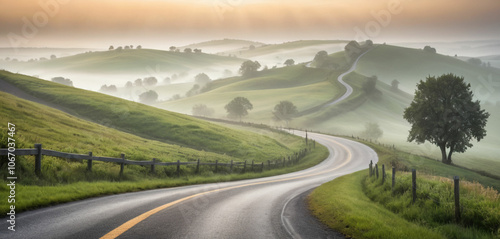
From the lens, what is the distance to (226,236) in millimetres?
8727

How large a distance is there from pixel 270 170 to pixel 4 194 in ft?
99.2

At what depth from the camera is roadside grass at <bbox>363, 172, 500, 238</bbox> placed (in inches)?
407

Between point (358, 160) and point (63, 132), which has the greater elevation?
point (63, 132)

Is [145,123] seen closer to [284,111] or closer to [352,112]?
[284,111]

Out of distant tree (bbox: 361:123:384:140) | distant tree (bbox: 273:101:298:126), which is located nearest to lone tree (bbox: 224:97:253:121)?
distant tree (bbox: 273:101:298:126)

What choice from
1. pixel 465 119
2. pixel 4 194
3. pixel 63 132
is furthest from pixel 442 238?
pixel 465 119

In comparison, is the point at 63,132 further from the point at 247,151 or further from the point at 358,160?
the point at 358,160

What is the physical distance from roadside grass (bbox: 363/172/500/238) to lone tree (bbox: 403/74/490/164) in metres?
45.3

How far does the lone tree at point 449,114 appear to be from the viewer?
5453 centimetres

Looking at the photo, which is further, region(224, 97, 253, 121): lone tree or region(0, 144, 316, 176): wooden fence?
region(224, 97, 253, 121): lone tree

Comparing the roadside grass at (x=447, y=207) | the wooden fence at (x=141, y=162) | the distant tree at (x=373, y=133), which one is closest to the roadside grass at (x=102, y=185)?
the wooden fence at (x=141, y=162)

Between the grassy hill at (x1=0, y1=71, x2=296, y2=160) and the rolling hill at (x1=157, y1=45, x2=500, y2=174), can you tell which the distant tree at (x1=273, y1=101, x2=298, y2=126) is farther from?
the grassy hill at (x1=0, y1=71, x2=296, y2=160)

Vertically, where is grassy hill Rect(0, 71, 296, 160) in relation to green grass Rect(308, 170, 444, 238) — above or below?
above

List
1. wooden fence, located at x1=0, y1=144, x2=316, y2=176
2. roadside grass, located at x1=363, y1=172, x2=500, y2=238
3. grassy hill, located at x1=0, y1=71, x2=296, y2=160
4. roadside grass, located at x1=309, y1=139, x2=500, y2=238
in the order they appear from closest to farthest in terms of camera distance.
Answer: roadside grass, located at x1=309, y1=139, x2=500, y2=238 < roadside grass, located at x1=363, y1=172, x2=500, y2=238 < wooden fence, located at x1=0, y1=144, x2=316, y2=176 < grassy hill, located at x1=0, y1=71, x2=296, y2=160
